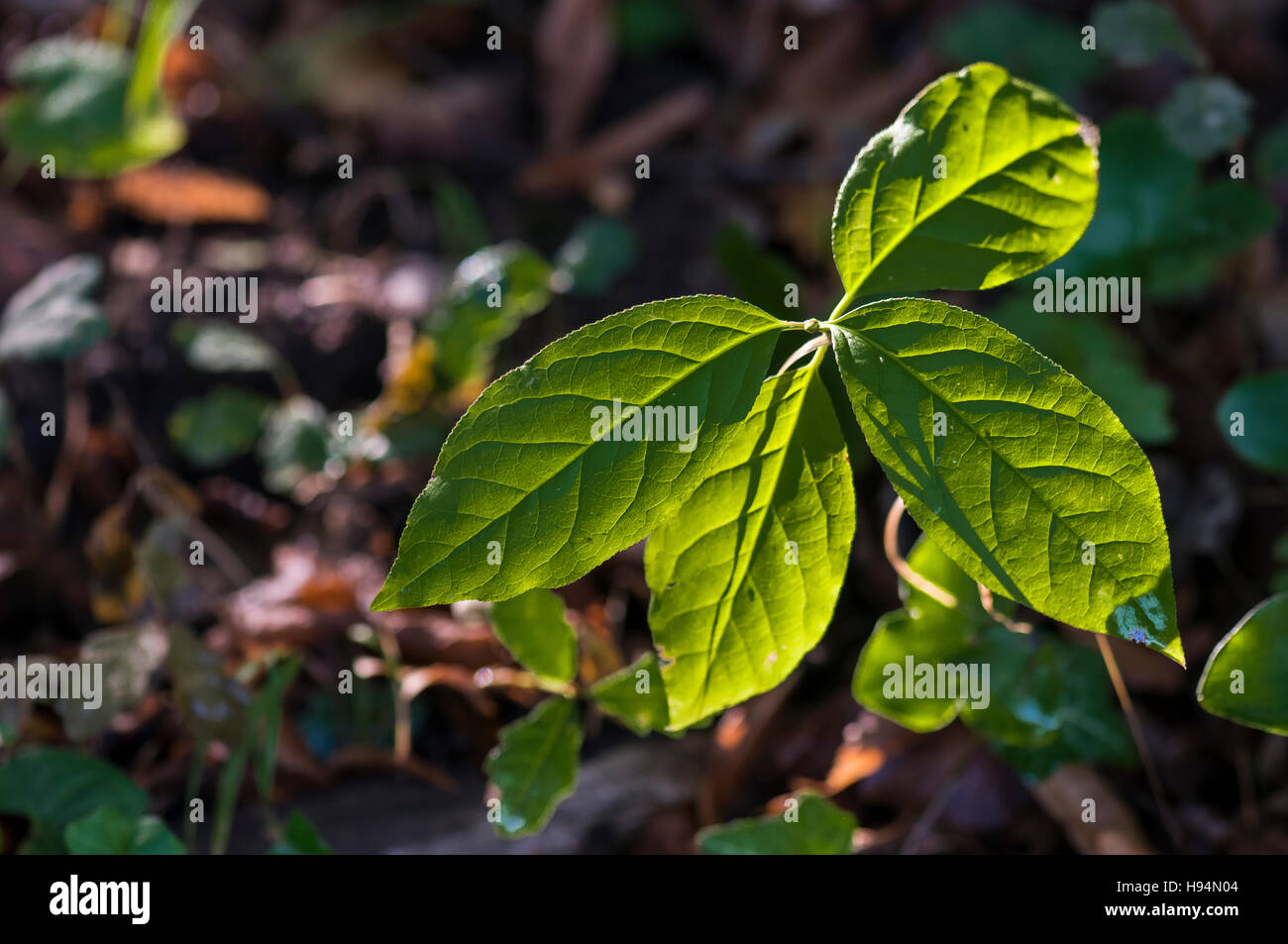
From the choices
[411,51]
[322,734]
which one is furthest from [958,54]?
[322,734]

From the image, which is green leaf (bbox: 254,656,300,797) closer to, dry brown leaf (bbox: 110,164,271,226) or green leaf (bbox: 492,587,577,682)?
green leaf (bbox: 492,587,577,682)

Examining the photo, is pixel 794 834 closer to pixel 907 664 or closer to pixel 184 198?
pixel 907 664

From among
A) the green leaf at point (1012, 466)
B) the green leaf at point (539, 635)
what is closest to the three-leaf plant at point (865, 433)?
the green leaf at point (1012, 466)

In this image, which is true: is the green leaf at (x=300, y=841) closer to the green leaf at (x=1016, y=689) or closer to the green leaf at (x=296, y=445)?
the green leaf at (x=296, y=445)

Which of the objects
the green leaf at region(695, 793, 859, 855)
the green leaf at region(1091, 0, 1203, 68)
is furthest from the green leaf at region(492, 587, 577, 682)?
the green leaf at region(1091, 0, 1203, 68)

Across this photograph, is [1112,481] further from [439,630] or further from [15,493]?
[15,493]

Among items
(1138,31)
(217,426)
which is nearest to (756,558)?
(1138,31)

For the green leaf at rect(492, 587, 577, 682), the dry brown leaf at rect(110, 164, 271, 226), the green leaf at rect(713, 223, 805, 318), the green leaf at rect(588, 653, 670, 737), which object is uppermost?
the dry brown leaf at rect(110, 164, 271, 226)

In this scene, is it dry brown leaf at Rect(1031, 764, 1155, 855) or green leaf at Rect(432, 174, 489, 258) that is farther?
green leaf at Rect(432, 174, 489, 258)
